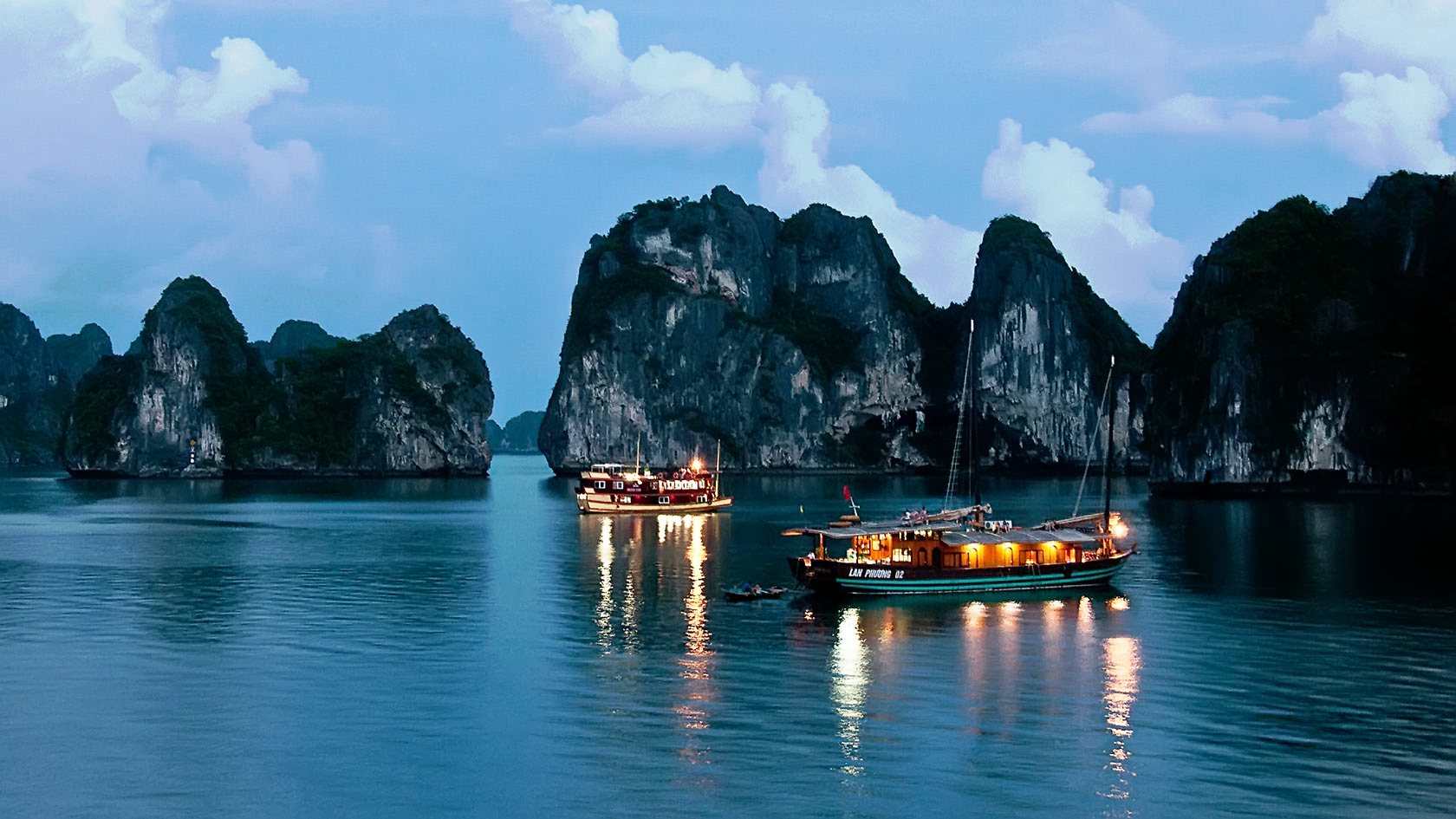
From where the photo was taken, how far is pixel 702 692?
1438 inches

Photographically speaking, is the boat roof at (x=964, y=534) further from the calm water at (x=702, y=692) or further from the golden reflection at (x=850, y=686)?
the golden reflection at (x=850, y=686)

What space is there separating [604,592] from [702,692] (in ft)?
78.0

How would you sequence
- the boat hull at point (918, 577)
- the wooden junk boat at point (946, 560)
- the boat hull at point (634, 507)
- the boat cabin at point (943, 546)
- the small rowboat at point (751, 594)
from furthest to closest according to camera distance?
the boat hull at point (634, 507), the boat cabin at point (943, 546), the small rowboat at point (751, 594), the wooden junk boat at point (946, 560), the boat hull at point (918, 577)

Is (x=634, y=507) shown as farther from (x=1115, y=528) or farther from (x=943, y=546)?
(x=943, y=546)

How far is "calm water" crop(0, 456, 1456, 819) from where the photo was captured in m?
27.2

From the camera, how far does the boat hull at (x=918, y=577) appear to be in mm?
54812

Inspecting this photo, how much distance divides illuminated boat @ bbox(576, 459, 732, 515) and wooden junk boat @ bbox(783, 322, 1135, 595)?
2346 inches

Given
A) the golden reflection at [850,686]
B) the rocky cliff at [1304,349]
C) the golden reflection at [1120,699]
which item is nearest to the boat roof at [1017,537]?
the golden reflection at [850,686]

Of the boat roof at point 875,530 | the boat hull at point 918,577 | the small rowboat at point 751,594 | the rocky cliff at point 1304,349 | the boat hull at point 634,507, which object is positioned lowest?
the small rowboat at point 751,594

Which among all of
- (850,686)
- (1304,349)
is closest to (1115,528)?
(850,686)

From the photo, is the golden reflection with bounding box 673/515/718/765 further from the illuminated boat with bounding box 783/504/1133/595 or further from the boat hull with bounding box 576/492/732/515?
the boat hull with bounding box 576/492/732/515

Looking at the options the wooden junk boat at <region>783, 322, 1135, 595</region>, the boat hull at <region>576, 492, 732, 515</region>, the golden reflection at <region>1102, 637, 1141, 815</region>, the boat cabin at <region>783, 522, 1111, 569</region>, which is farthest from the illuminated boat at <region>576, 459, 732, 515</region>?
the golden reflection at <region>1102, 637, 1141, 815</region>

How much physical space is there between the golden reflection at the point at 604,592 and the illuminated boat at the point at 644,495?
2080 cm

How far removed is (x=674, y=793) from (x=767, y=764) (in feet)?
9.23
